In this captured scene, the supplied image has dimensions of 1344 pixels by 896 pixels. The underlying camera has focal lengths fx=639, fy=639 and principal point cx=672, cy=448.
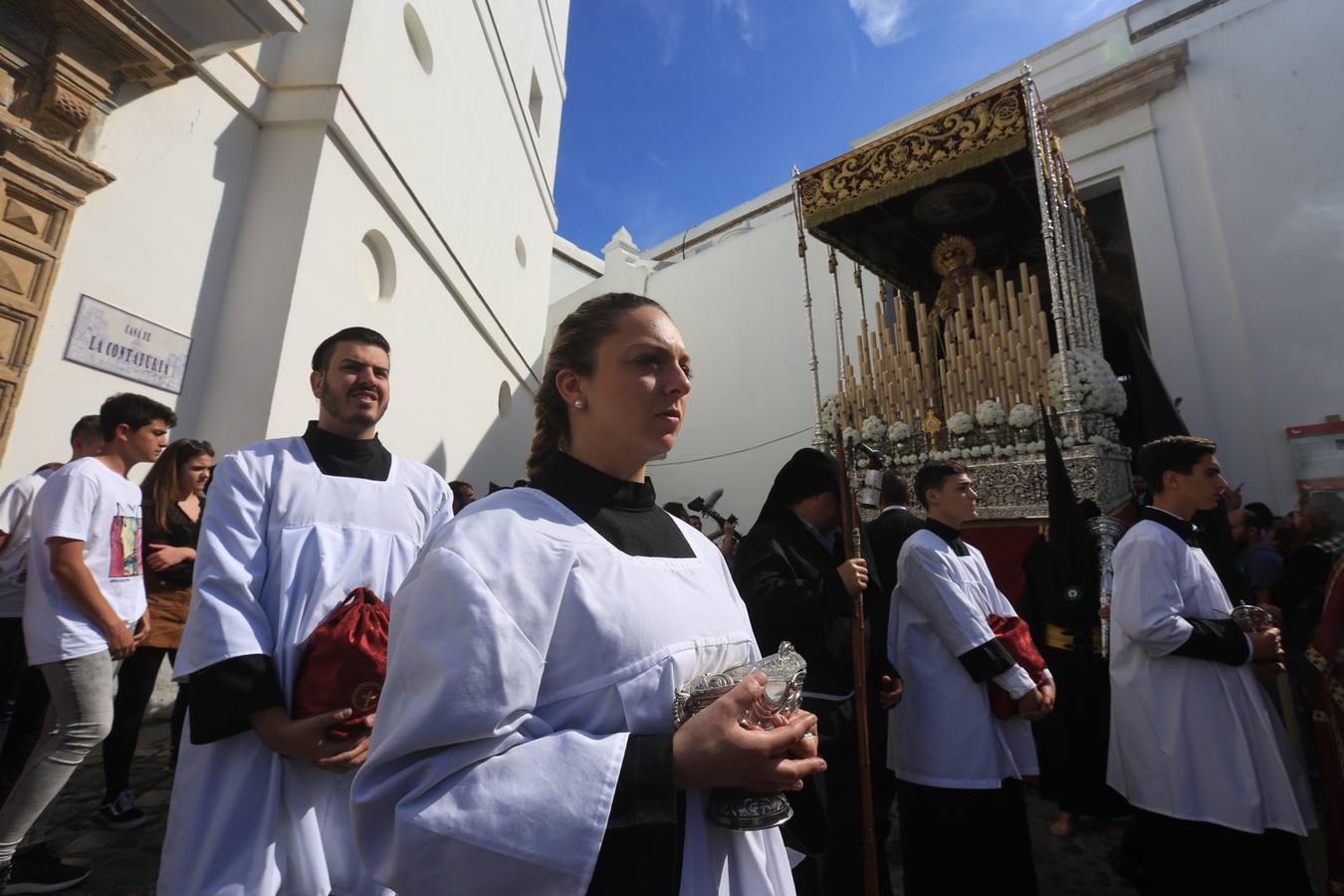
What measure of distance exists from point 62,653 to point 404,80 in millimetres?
5937

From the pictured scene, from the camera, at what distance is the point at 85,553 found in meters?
2.41

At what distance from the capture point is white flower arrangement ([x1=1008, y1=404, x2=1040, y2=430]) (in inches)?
228

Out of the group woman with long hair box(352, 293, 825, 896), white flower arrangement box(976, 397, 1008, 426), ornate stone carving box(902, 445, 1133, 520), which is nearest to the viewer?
woman with long hair box(352, 293, 825, 896)

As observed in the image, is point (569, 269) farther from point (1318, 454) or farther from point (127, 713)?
point (127, 713)

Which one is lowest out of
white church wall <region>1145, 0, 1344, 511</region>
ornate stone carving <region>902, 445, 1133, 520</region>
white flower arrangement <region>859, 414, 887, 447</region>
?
ornate stone carving <region>902, 445, 1133, 520</region>

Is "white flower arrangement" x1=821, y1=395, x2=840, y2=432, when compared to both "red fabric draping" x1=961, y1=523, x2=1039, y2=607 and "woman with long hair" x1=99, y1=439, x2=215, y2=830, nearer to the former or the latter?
"red fabric draping" x1=961, y1=523, x2=1039, y2=607

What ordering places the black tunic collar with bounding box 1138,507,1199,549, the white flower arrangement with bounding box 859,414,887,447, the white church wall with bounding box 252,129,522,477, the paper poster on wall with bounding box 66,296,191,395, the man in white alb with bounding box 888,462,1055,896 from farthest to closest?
the white flower arrangement with bounding box 859,414,887,447 → the white church wall with bounding box 252,129,522,477 → the paper poster on wall with bounding box 66,296,191,395 → the black tunic collar with bounding box 1138,507,1199,549 → the man in white alb with bounding box 888,462,1055,896

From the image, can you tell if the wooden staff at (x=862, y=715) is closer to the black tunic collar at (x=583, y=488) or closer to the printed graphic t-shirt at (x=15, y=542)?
the black tunic collar at (x=583, y=488)

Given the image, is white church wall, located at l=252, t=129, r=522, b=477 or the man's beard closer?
the man's beard

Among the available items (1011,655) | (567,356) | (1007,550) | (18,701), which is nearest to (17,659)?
(18,701)

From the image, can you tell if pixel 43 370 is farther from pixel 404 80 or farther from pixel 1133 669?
pixel 1133 669

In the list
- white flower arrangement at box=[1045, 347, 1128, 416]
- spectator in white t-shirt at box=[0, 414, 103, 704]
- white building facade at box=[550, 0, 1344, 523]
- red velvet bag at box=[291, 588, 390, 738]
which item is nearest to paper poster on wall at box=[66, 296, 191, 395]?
spectator in white t-shirt at box=[0, 414, 103, 704]

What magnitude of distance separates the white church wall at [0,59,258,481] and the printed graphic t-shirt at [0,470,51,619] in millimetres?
792

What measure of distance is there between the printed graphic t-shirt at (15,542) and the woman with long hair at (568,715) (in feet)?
9.39
